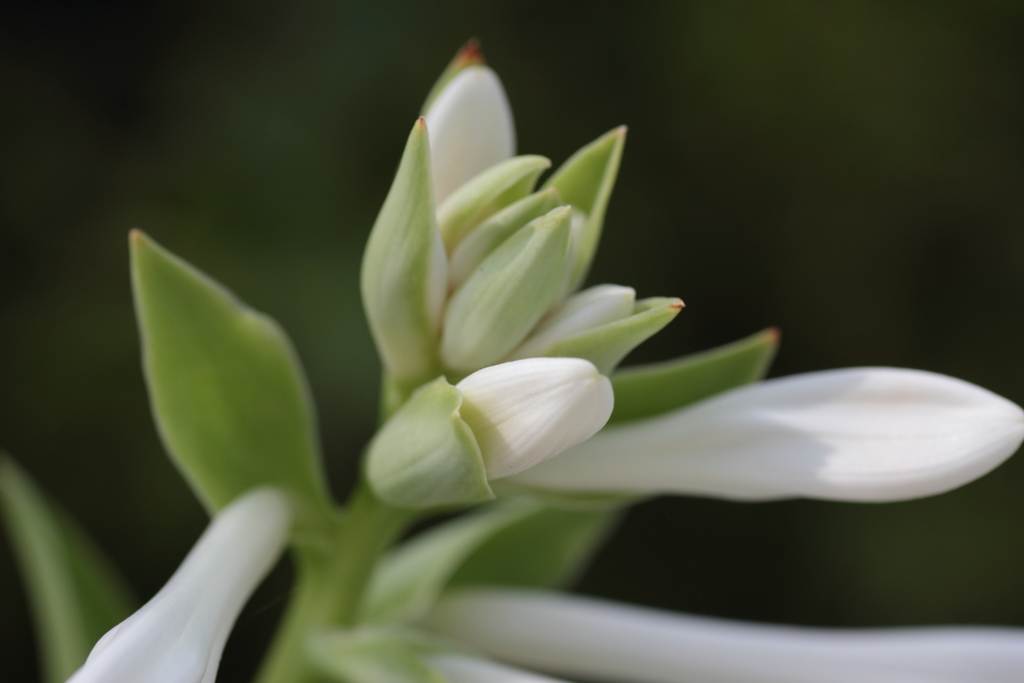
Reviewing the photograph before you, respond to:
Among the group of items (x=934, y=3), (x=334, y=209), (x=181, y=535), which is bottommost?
(x=181, y=535)

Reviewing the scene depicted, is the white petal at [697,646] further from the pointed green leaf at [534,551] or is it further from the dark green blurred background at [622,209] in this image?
the dark green blurred background at [622,209]

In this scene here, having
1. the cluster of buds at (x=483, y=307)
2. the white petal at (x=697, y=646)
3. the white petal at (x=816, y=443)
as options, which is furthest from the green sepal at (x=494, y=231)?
the white petal at (x=697, y=646)

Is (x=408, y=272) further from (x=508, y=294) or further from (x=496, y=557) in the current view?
(x=496, y=557)

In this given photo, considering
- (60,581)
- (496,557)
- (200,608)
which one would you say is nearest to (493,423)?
(200,608)

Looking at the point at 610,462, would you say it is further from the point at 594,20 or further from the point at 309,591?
the point at 594,20

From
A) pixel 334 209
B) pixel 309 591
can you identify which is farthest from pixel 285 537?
pixel 334 209

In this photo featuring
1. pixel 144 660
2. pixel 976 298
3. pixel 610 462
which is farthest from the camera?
pixel 976 298
